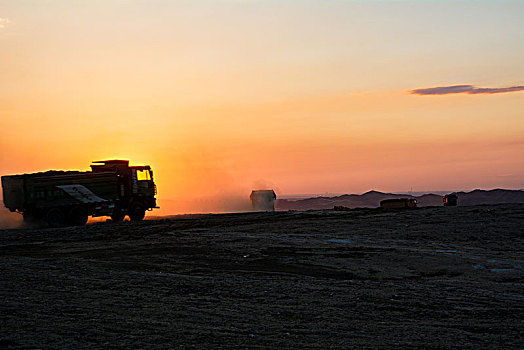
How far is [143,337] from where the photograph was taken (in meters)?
9.88

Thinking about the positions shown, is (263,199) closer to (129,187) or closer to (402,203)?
(402,203)

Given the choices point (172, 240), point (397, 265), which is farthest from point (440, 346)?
point (172, 240)

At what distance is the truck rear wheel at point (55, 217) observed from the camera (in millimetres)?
38531

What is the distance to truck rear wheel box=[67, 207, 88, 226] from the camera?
128ft

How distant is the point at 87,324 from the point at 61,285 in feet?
13.8

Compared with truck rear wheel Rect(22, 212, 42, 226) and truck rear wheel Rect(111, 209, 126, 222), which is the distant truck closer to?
truck rear wheel Rect(111, 209, 126, 222)

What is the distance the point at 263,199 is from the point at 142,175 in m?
27.7

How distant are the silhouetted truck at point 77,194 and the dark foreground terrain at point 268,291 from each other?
10.1 m

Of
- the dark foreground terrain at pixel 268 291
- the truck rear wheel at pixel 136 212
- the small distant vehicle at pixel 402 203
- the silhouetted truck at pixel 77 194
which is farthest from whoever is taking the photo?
the small distant vehicle at pixel 402 203

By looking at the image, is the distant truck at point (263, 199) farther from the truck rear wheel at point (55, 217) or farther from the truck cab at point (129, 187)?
the truck rear wheel at point (55, 217)

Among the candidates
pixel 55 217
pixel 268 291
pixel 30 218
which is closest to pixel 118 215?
pixel 55 217

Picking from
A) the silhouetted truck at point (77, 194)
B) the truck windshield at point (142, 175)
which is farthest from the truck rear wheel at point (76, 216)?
the truck windshield at point (142, 175)

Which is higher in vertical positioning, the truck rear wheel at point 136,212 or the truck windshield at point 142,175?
the truck windshield at point 142,175

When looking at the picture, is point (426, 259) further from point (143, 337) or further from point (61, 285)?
point (143, 337)
